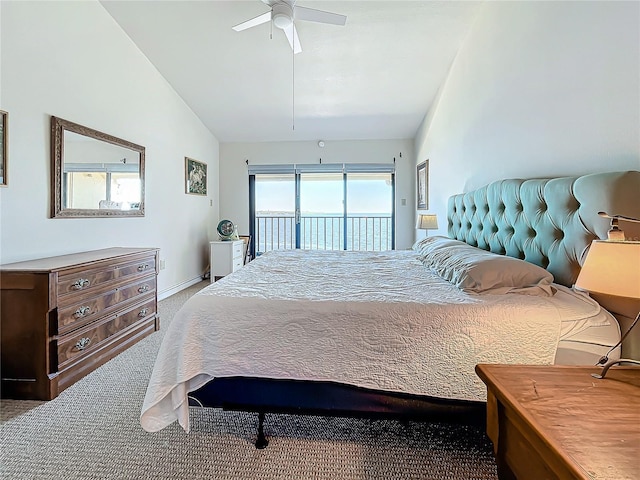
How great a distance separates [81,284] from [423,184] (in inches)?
160

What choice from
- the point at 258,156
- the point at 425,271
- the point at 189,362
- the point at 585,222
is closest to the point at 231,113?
the point at 258,156

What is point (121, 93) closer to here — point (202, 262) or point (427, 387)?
point (202, 262)

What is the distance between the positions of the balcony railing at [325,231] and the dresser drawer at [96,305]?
310 centimetres

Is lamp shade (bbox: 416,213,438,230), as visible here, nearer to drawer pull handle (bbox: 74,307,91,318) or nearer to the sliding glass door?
the sliding glass door

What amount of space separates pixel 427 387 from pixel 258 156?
4872 mm

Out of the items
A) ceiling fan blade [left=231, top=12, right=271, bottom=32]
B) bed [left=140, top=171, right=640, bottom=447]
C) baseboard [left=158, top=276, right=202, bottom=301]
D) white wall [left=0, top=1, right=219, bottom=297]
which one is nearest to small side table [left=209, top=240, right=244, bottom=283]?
baseboard [left=158, top=276, right=202, bottom=301]

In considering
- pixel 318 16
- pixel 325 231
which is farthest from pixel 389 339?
→ pixel 325 231

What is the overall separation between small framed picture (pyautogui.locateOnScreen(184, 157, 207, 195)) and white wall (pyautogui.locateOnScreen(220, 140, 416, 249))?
620 millimetres

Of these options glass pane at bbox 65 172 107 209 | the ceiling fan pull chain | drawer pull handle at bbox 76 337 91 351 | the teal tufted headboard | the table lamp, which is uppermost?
the ceiling fan pull chain

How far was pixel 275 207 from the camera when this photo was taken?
569cm

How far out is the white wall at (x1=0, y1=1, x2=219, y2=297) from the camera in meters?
2.13

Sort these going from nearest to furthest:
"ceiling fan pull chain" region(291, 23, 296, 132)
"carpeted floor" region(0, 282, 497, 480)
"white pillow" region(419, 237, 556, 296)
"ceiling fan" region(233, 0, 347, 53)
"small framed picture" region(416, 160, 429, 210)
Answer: "carpeted floor" region(0, 282, 497, 480), "white pillow" region(419, 237, 556, 296), "ceiling fan" region(233, 0, 347, 53), "ceiling fan pull chain" region(291, 23, 296, 132), "small framed picture" region(416, 160, 429, 210)

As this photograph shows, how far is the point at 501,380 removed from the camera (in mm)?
874

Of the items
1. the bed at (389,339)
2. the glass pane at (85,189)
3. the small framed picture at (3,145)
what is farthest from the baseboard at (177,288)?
the bed at (389,339)
